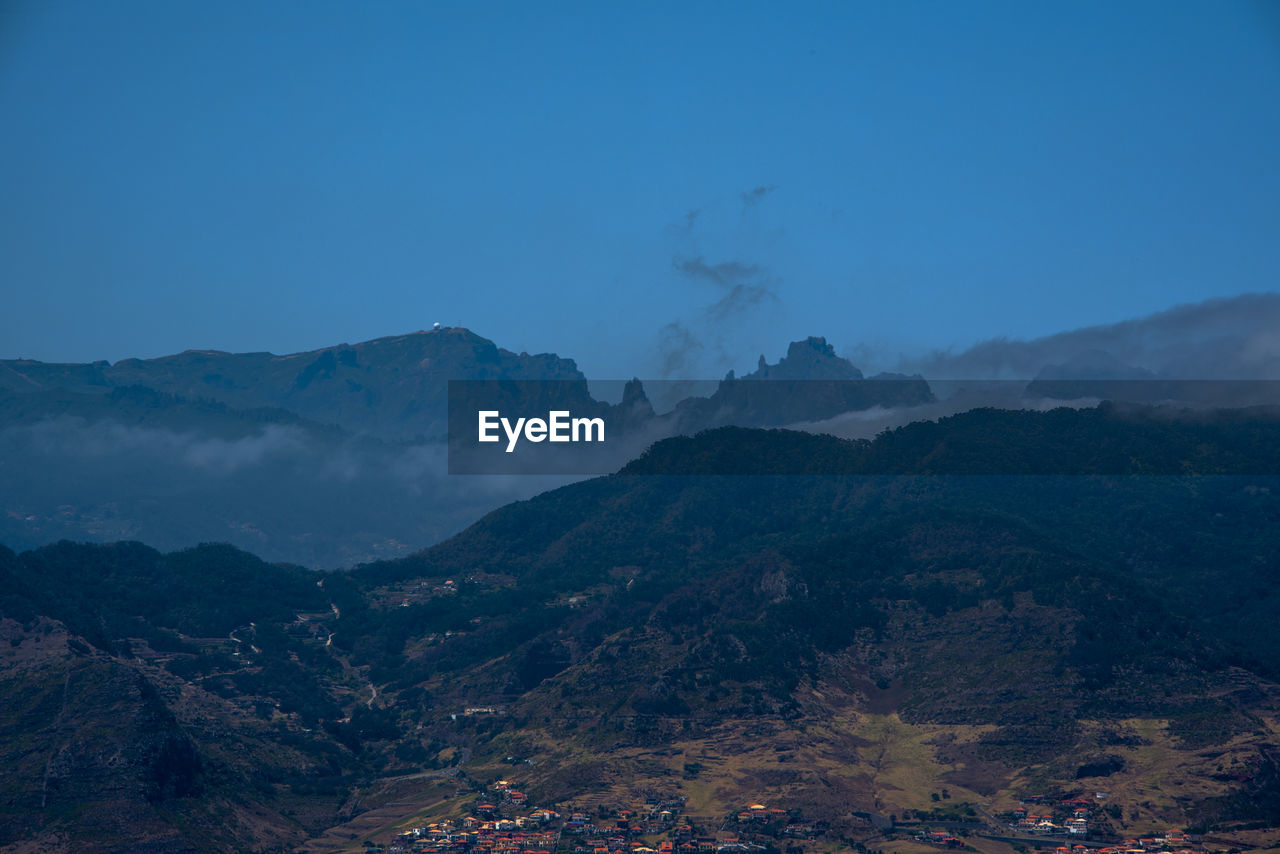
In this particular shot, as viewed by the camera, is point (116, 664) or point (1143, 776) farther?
point (116, 664)

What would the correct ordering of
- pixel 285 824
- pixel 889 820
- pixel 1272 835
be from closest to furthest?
pixel 1272 835, pixel 889 820, pixel 285 824

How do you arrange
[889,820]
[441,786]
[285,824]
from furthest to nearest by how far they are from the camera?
[441,786] → [285,824] → [889,820]

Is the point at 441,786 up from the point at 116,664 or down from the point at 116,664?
down

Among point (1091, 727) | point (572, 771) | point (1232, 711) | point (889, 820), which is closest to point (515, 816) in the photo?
point (572, 771)

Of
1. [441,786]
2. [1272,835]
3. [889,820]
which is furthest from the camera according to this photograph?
[441,786]

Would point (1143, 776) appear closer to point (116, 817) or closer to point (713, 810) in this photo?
Answer: point (713, 810)

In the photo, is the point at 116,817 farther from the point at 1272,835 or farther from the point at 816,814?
the point at 1272,835

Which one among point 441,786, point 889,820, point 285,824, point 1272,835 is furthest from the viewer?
point 441,786

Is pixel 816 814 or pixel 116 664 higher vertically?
pixel 116 664

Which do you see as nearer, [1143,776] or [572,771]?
[1143,776]
